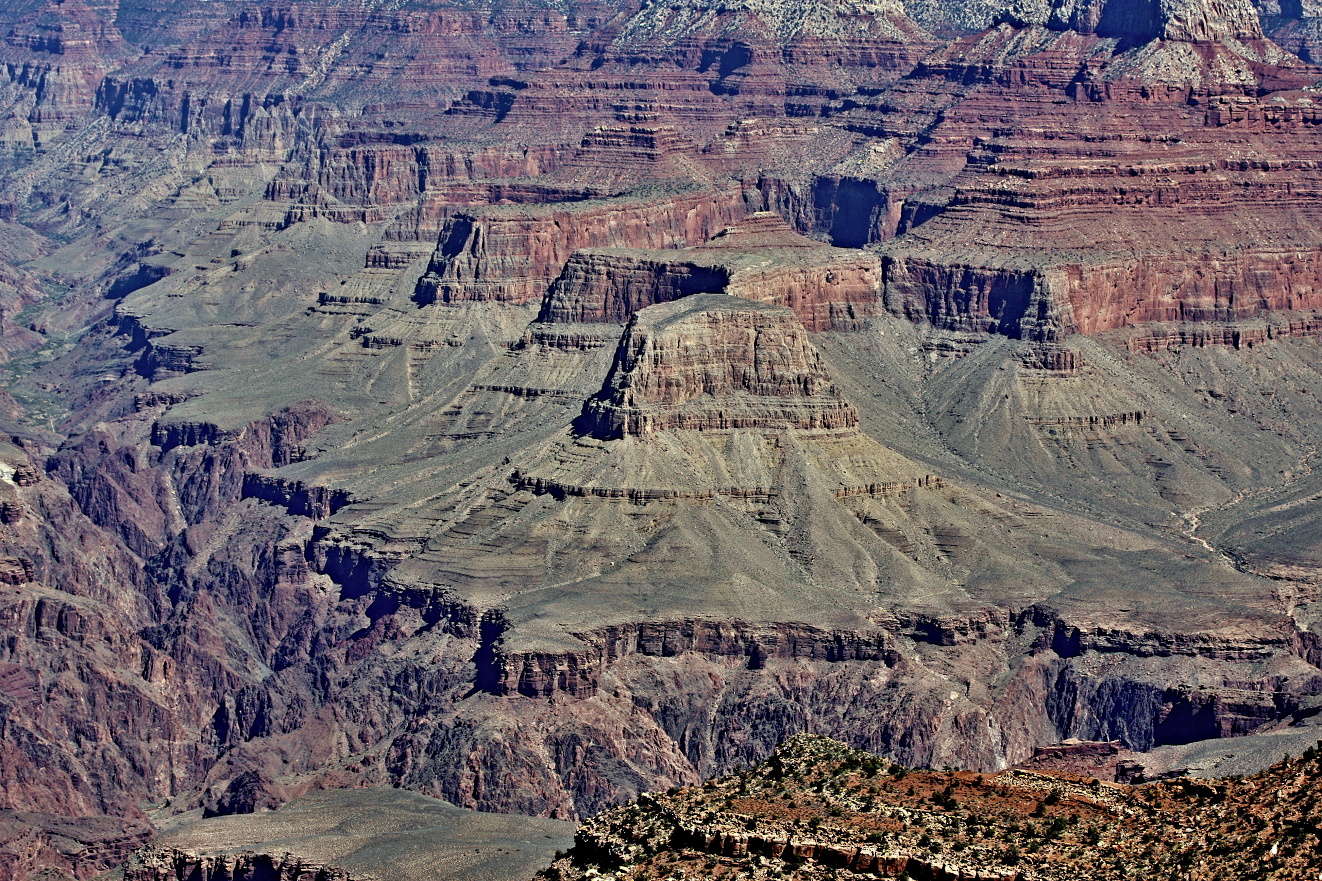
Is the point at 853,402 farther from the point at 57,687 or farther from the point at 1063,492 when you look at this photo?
the point at 57,687

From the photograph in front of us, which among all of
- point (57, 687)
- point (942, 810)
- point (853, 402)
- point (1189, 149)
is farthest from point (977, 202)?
point (942, 810)

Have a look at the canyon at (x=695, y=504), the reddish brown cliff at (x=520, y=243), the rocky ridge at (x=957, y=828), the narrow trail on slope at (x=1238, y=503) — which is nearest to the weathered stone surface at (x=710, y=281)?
the canyon at (x=695, y=504)

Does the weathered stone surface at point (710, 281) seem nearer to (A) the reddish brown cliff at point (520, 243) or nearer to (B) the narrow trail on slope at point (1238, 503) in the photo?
(A) the reddish brown cliff at point (520, 243)

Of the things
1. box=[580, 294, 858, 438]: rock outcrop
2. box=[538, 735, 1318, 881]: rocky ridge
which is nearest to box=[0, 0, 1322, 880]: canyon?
box=[580, 294, 858, 438]: rock outcrop

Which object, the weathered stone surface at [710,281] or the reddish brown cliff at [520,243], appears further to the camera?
the reddish brown cliff at [520,243]

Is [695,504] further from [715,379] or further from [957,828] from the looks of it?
[957,828]

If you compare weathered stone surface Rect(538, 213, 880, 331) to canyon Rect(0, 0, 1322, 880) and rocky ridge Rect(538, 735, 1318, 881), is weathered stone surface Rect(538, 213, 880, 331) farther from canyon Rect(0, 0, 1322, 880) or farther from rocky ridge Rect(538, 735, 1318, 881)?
rocky ridge Rect(538, 735, 1318, 881)

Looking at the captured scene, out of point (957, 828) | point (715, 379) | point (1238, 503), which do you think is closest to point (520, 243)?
point (715, 379)

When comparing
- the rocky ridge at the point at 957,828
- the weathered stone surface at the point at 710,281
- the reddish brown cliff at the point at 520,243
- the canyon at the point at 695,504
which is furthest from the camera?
the reddish brown cliff at the point at 520,243

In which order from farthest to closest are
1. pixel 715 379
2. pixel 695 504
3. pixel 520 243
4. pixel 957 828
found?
1. pixel 520 243
2. pixel 715 379
3. pixel 695 504
4. pixel 957 828

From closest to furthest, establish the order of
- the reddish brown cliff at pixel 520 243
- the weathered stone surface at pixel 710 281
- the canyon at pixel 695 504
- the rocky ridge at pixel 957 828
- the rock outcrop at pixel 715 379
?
the rocky ridge at pixel 957 828
the canyon at pixel 695 504
the rock outcrop at pixel 715 379
the weathered stone surface at pixel 710 281
the reddish brown cliff at pixel 520 243
